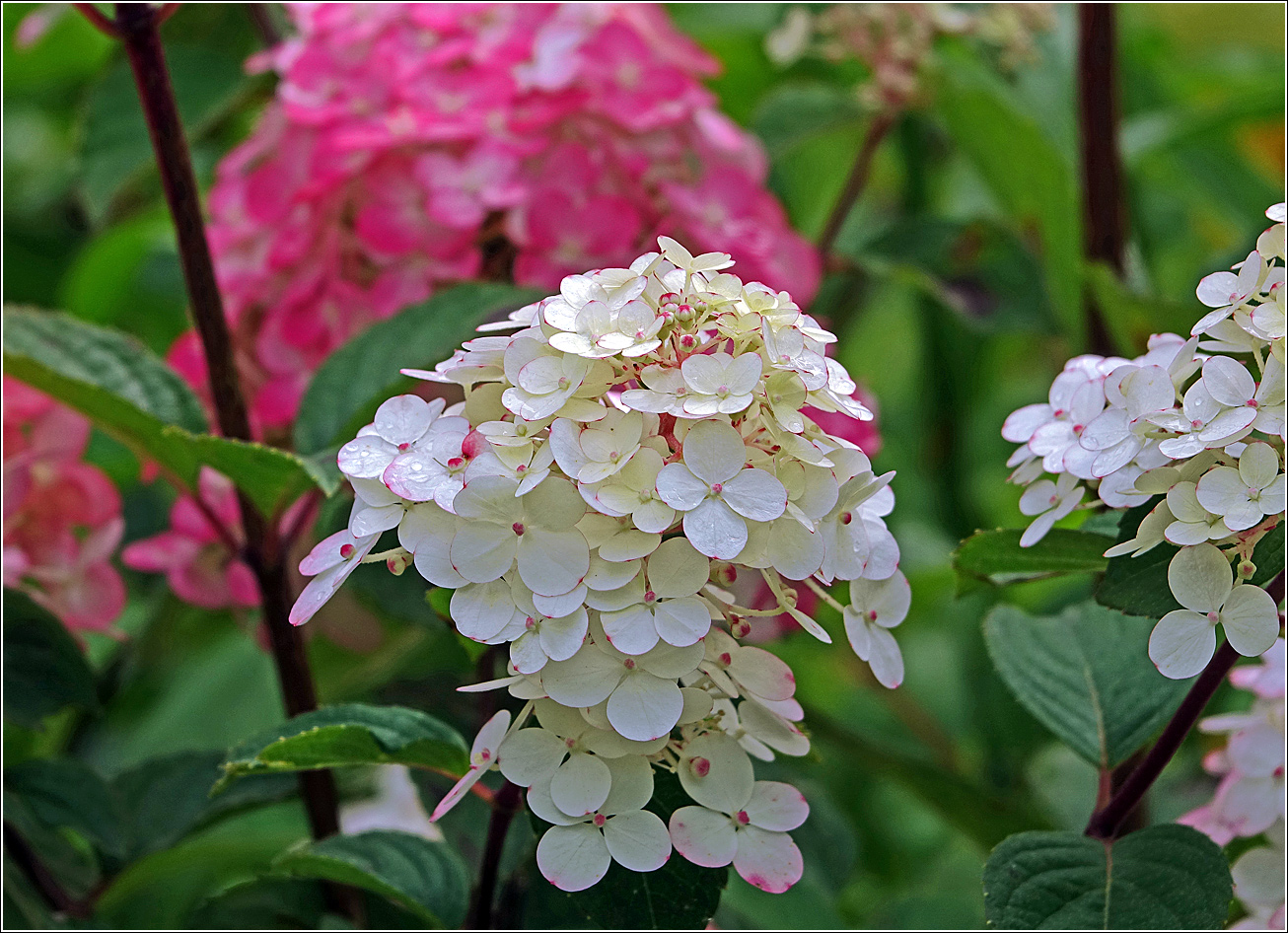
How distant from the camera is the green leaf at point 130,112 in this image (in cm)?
84

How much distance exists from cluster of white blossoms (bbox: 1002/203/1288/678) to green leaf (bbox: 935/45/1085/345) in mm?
474

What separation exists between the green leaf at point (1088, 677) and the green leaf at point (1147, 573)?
121 millimetres

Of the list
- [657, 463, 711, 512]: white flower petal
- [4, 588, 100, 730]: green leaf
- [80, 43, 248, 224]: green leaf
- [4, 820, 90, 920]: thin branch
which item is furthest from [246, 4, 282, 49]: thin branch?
[657, 463, 711, 512]: white flower petal

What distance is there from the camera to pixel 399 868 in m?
0.52

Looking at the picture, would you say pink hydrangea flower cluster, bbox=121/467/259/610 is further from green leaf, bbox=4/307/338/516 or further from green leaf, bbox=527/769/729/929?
green leaf, bbox=527/769/729/929

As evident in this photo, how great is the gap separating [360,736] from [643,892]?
115mm

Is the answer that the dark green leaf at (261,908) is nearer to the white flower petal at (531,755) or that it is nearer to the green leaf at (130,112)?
the white flower petal at (531,755)

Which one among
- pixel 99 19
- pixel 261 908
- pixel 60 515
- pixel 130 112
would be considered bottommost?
pixel 261 908

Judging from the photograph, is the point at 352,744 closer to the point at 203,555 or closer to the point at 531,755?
the point at 531,755

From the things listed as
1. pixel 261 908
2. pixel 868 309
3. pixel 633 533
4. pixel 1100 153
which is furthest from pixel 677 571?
pixel 868 309

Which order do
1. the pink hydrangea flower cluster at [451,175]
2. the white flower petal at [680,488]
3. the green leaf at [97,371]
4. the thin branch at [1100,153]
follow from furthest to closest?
the thin branch at [1100,153] < the pink hydrangea flower cluster at [451,175] < the green leaf at [97,371] < the white flower petal at [680,488]

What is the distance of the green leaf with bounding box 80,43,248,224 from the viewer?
835 mm

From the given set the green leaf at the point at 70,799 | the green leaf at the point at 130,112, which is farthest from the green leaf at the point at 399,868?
the green leaf at the point at 130,112

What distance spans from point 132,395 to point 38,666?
0.49 ft
